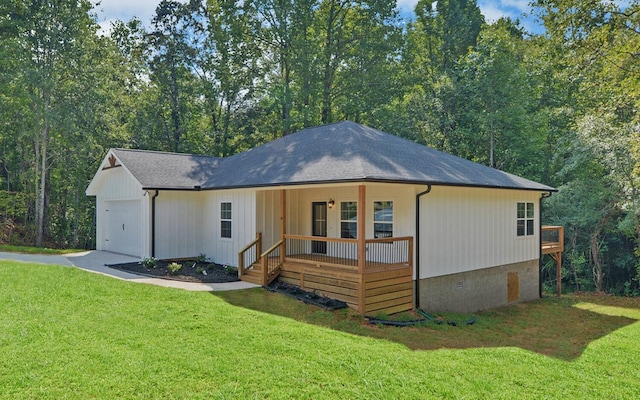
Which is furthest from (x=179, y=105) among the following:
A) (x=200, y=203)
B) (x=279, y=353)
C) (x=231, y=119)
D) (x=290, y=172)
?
(x=279, y=353)

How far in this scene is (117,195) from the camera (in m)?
15.4

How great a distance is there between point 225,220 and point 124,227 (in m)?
4.86

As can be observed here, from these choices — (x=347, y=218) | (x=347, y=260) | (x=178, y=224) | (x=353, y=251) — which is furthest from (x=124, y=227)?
(x=347, y=260)

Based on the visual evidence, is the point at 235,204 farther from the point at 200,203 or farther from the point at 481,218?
the point at 481,218

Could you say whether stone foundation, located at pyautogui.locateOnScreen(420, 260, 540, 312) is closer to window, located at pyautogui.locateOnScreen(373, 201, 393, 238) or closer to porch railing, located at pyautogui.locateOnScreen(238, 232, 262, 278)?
window, located at pyautogui.locateOnScreen(373, 201, 393, 238)

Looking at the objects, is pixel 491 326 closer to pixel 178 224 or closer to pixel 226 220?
pixel 226 220

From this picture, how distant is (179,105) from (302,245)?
1582cm

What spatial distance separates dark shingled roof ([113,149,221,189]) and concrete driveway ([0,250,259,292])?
9.18ft

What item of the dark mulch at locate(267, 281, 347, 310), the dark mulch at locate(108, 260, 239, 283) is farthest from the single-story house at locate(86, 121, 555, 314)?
the dark mulch at locate(108, 260, 239, 283)

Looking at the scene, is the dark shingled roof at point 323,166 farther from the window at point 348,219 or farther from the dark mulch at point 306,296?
the dark mulch at point 306,296

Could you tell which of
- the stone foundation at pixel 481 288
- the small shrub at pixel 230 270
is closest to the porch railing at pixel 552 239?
the stone foundation at pixel 481 288

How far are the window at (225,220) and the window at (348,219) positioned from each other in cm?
360

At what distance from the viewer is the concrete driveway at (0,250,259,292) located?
1010cm

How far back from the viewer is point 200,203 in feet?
47.1
